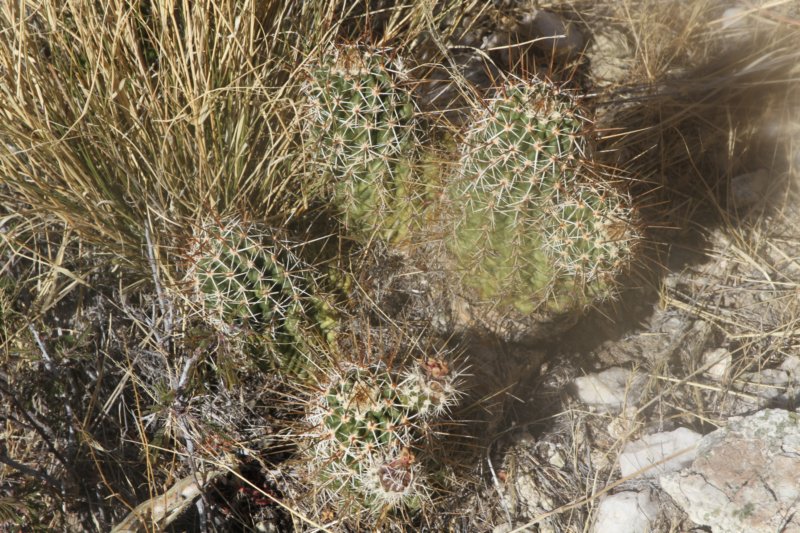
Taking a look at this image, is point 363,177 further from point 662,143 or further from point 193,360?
point 662,143

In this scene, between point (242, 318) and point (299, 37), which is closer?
point (242, 318)

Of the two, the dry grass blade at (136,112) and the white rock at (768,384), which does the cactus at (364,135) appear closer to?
the dry grass blade at (136,112)

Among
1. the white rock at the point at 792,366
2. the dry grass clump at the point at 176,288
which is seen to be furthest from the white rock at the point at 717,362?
the white rock at the point at 792,366

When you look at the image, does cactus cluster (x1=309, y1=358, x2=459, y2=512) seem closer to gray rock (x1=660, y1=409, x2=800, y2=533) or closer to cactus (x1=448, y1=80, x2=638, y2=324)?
cactus (x1=448, y1=80, x2=638, y2=324)

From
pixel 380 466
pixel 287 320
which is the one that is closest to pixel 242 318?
pixel 287 320

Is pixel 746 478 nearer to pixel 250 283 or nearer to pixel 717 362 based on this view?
pixel 717 362

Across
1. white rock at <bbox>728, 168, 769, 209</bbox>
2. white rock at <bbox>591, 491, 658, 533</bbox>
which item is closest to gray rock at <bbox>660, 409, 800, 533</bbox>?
white rock at <bbox>591, 491, 658, 533</bbox>
